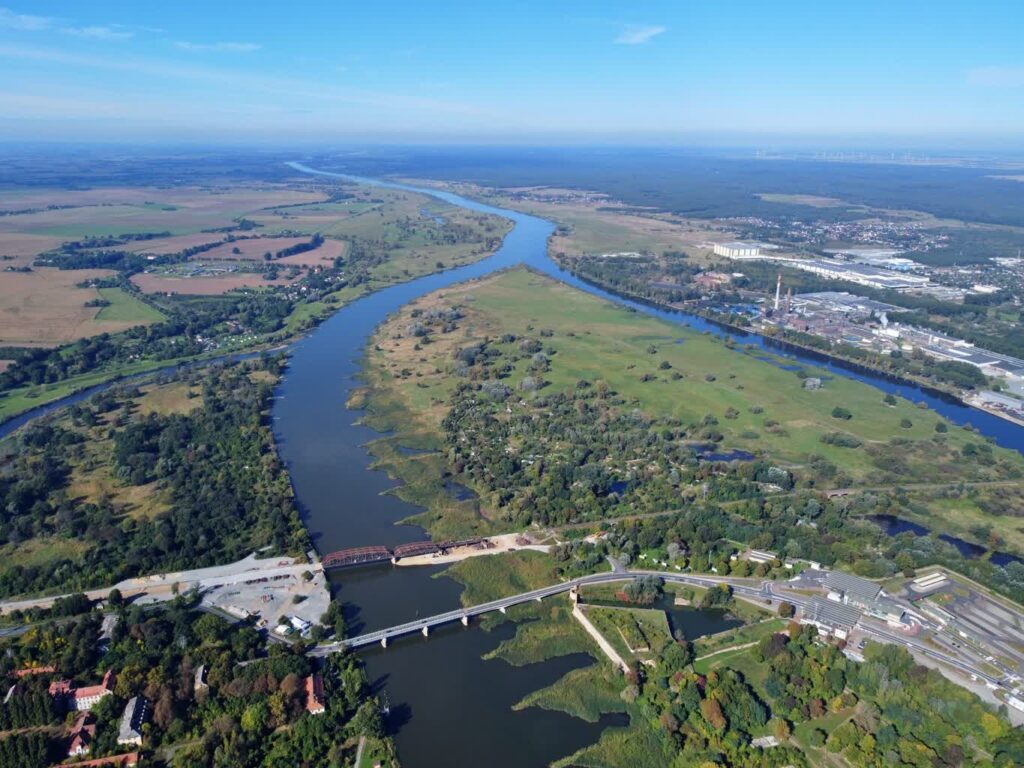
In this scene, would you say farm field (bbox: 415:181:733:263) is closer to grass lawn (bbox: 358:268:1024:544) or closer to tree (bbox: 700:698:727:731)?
grass lawn (bbox: 358:268:1024:544)

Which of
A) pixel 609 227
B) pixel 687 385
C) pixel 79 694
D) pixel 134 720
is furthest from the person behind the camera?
pixel 609 227

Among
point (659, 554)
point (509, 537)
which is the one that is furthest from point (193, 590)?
point (659, 554)

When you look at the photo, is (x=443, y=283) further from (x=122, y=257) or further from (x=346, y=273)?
(x=122, y=257)

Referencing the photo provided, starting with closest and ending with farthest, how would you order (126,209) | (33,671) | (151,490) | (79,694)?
(79,694)
(33,671)
(151,490)
(126,209)

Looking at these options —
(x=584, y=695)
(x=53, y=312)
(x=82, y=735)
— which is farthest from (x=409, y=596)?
(x=53, y=312)

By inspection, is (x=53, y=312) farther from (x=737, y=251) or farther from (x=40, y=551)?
(x=737, y=251)

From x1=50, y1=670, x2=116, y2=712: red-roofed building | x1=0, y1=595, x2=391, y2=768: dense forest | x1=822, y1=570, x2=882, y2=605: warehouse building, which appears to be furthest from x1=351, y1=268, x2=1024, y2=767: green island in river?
x1=50, y1=670, x2=116, y2=712: red-roofed building

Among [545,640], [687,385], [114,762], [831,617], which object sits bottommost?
[545,640]

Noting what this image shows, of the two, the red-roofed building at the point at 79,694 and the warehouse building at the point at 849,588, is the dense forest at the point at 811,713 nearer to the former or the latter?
the warehouse building at the point at 849,588
